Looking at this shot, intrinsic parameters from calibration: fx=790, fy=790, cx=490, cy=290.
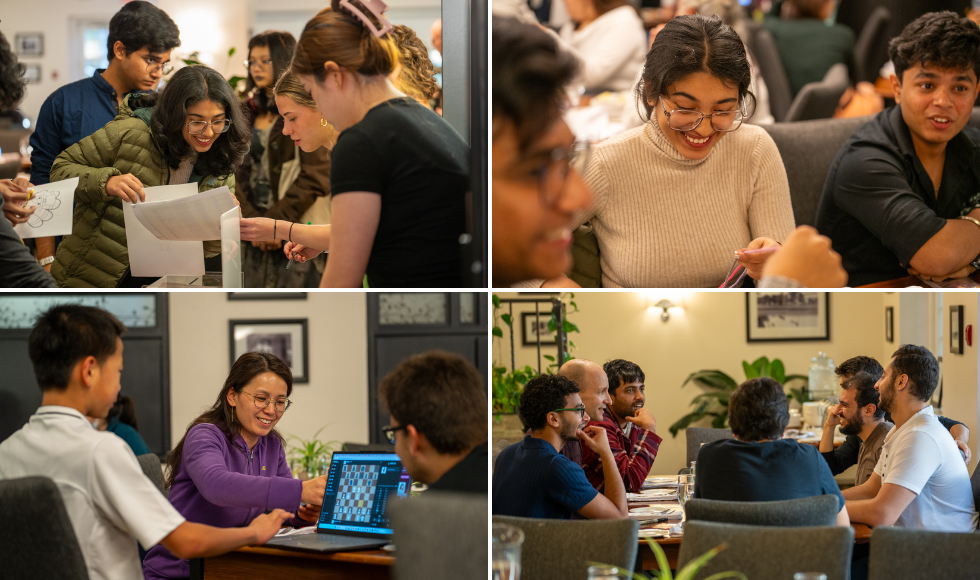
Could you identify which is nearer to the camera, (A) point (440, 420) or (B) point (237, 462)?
(A) point (440, 420)

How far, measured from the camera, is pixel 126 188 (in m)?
1.96

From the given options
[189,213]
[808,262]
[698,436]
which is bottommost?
[698,436]

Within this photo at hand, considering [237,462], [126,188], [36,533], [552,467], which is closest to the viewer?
[36,533]

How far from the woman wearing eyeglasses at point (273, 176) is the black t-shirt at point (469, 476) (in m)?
0.58

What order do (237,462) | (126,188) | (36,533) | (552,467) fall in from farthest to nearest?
1. (237,462)
2. (552,467)
3. (126,188)
4. (36,533)

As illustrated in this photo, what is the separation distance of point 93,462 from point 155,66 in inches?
36.9

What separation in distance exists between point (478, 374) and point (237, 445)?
0.72m

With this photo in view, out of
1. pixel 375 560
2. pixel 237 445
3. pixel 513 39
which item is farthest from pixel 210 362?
pixel 513 39

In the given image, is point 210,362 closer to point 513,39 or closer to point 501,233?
point 501,233

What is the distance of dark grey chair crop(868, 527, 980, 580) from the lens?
6.09 feet

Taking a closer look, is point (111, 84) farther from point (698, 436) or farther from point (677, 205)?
point (698, 436)

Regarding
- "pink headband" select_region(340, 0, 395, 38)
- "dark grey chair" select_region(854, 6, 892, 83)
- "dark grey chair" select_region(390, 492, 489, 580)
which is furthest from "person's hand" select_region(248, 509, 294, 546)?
"dark grey chair" select_region(854, 6, 892, 83)

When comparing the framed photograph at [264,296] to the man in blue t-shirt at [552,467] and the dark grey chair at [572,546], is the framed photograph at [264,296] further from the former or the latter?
the dark grey chair at [572,546]

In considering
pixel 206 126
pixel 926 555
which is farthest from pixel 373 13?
pixel 926 555
